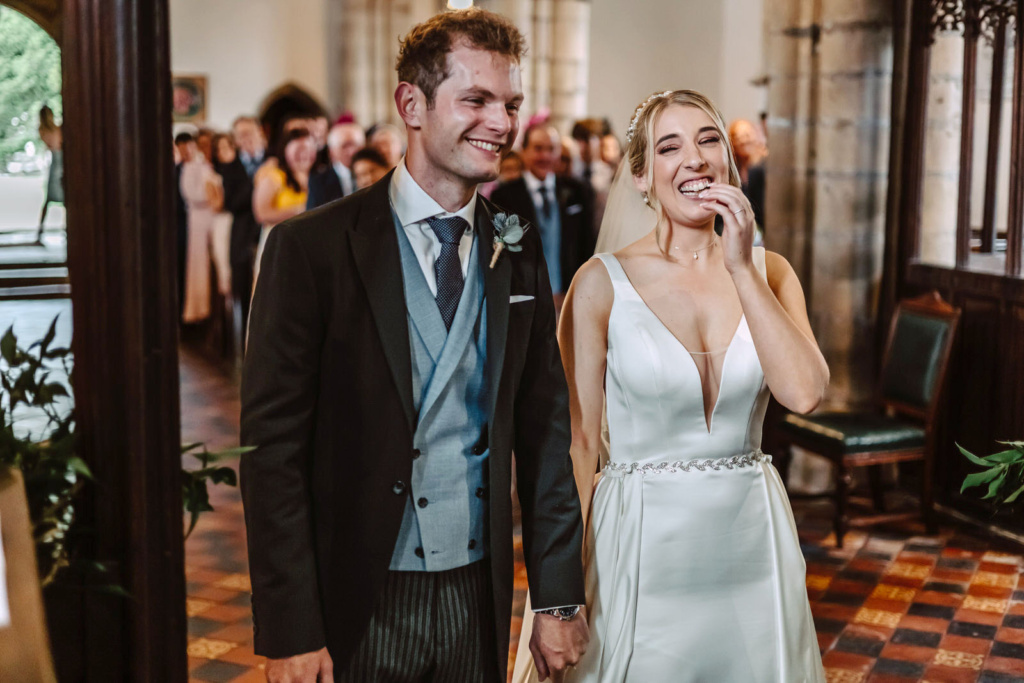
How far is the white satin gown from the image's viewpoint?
7.75 ft

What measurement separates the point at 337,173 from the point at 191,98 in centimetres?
908

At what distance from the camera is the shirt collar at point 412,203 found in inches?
72.9

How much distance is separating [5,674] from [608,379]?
144 cm

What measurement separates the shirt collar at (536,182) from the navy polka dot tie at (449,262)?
603 centimetres

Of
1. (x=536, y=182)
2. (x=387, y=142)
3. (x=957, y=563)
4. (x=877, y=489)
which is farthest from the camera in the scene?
(x=536, y=182)

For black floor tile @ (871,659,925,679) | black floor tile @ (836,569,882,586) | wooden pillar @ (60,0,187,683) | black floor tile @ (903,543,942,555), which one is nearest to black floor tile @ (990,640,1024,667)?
black floor tile @ (871,659,925,679)

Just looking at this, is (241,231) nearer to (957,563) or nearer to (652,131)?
(957,563)

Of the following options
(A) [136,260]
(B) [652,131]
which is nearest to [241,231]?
(B) [652,131]

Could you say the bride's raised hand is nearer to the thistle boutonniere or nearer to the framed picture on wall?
the thistle boutonniere

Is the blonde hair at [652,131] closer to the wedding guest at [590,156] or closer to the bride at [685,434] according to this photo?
the bride at [685,434]

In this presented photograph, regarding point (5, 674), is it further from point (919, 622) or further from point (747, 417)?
point (919, 622)

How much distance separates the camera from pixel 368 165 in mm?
6266

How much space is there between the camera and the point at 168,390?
4.76 feet

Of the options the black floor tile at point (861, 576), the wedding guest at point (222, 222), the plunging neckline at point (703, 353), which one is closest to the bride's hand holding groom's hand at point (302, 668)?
the plunging neckline at point (703, 353)
